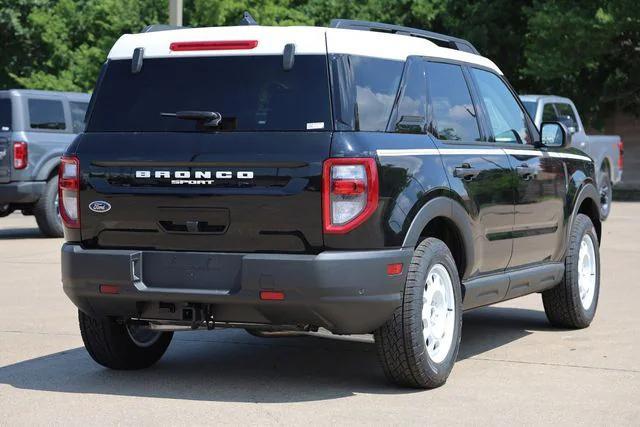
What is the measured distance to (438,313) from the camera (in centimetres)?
676

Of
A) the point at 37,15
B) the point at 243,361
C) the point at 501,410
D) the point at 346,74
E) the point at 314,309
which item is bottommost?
the point at 37,15

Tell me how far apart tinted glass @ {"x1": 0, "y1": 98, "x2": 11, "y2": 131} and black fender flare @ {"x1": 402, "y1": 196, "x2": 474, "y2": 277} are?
10.9m

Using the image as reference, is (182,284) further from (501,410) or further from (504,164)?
(504,164)

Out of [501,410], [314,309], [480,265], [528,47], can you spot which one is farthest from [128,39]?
[528,47]

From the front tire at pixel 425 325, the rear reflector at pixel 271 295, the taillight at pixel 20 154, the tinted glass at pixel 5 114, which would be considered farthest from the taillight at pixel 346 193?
the tinted glass at pixel 5 114

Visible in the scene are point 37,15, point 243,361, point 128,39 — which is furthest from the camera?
point 37,15

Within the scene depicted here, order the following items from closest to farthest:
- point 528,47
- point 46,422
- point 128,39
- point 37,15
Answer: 1. point 46,422
2. point 128,39
3. point 528,47
4. point 37,15

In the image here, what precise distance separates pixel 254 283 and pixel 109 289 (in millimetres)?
833

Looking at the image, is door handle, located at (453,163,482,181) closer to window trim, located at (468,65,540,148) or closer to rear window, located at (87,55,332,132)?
window trim, located at (468,65,540,148)

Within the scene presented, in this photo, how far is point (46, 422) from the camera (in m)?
5.86

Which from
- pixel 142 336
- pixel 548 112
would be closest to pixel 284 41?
pixel 142 336

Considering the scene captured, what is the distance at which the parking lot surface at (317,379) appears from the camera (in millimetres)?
6023

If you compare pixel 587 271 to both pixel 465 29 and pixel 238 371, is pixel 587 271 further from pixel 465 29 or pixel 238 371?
pixel 465 29

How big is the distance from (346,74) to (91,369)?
7.78ft
